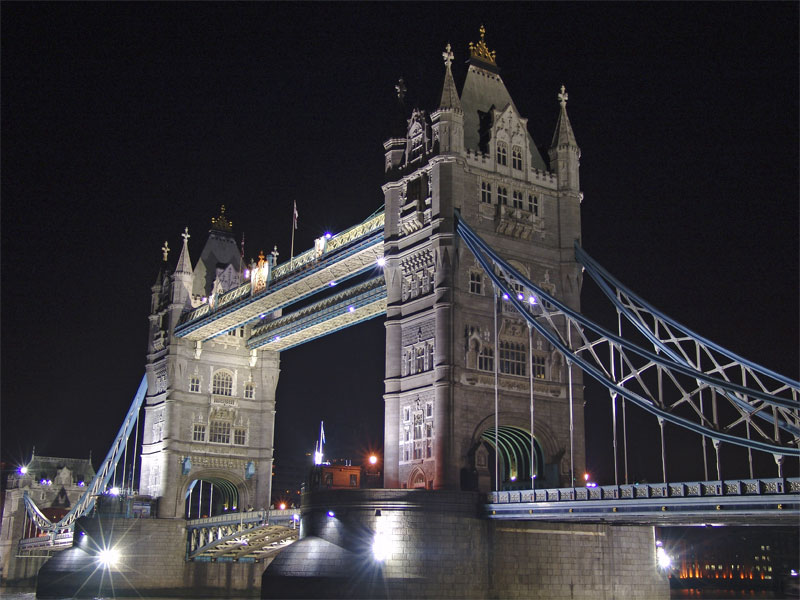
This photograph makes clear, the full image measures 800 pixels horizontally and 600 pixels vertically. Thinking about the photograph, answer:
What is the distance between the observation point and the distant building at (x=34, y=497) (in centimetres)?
10525

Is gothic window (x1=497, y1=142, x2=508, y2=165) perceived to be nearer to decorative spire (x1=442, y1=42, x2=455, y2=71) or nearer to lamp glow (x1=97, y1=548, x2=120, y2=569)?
decorative spire (x1=442, y1=42, x2=455, y2=71)

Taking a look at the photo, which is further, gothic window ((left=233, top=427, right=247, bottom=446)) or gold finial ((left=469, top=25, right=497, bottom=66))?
gothic window ((left=233, top=427, right=247, bottom=446))

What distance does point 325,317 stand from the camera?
68.1 m

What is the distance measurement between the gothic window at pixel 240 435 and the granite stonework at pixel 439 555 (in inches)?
1346

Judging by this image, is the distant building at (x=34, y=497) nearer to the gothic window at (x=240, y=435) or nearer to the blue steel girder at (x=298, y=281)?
the gothic window at (x=240, y=435)

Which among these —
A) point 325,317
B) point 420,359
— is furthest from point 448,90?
point 325,317

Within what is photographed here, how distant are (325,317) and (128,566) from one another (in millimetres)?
22729

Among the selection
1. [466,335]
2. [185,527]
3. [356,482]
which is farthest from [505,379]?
[185,527]

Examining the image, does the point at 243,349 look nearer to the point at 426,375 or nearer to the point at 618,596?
the point at 426,375

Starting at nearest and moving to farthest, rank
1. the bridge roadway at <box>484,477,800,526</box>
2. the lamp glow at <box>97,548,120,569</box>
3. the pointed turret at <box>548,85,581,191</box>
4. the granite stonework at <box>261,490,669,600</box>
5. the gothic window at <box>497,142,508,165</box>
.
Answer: the bridge roadway at <box>484,477,800,526</box>
the granite stonework at <box>261,490,669,600</box>
the gothic window at <box>497,142,508,165</box>
the pointed turret at <box>548,85,581,191</box>
the lamp glow at <box>97,548,120,569</box>

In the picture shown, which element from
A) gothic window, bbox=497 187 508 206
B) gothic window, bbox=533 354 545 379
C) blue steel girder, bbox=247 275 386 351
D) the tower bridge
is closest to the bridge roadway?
the tower bridge

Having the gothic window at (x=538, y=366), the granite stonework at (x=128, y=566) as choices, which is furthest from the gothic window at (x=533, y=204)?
the granite stonework at (x=128, y=566)

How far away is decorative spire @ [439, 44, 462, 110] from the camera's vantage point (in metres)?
50.2

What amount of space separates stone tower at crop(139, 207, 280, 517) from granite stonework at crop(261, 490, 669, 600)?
107 feet
